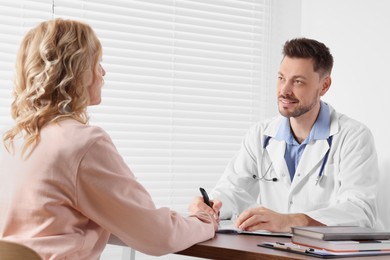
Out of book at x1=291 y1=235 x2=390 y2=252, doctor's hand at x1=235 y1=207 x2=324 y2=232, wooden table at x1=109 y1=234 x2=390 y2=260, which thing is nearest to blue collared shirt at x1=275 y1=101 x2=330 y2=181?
doctor's hand at x1=235 y1=207 x2=324 y2=232

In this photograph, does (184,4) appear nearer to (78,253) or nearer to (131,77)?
(131,77)

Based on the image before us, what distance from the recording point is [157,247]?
1773 mm

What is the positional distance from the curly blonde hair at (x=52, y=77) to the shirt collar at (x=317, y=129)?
146 centimetres

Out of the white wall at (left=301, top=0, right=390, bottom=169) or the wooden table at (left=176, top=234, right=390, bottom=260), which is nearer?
the wooden table at (left=176, top=234, right=390, bottom=260)

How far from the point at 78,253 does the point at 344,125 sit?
64.1 inches

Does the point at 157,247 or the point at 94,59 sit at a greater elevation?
the point at 94,59

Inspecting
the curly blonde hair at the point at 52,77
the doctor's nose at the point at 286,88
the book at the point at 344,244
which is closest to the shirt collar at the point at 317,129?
the doctor's nose at the point at 286,88

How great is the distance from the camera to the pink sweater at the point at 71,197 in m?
1.65

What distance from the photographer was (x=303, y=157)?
9.61 ft

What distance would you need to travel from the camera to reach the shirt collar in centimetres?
297

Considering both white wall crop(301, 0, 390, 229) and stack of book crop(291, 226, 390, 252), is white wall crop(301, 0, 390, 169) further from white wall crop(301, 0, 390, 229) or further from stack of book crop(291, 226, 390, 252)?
stack of book crop(291, 226, 390, 252)

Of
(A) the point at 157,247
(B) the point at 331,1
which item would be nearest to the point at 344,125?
(B) the point at 331,1

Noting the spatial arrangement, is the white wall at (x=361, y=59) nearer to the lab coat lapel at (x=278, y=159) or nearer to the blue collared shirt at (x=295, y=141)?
the blue collared shirt at (x=295, y=141)

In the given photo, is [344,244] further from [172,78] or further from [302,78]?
[172,78]
